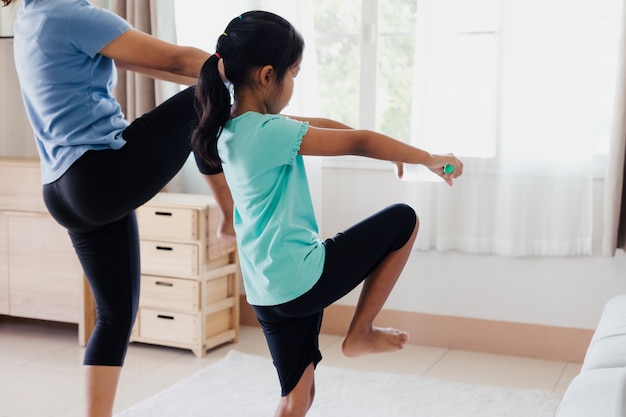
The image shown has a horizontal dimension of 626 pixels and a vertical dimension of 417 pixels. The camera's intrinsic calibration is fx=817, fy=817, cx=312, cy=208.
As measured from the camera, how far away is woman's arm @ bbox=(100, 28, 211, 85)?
1.79 meters

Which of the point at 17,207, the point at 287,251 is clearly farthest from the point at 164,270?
the point at 287,251

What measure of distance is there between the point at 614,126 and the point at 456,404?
1.18 m

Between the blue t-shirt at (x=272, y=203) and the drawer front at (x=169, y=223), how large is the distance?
59.5 inches

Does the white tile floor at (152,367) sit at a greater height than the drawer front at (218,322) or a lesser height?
lesser

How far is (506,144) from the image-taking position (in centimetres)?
325

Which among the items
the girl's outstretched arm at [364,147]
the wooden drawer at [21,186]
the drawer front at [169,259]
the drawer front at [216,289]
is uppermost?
the girl's outstretched arm at [364,147]

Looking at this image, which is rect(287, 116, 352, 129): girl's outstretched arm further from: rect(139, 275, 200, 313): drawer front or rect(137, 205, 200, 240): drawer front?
rect(139, 275, 200, 313): drawer front

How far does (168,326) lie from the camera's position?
338 cm

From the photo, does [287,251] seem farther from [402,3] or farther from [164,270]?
[402,3]

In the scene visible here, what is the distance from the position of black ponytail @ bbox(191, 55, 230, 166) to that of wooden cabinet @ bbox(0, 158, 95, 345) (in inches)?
74.8

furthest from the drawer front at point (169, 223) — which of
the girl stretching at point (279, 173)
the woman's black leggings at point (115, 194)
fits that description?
the girl stretching at point (279, 173)

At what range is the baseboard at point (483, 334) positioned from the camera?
330cm

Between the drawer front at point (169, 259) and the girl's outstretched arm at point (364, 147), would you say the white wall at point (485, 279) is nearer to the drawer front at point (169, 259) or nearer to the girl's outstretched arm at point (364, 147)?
the drawer front at point (169, 259)

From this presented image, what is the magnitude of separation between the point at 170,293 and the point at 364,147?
1.83 m
